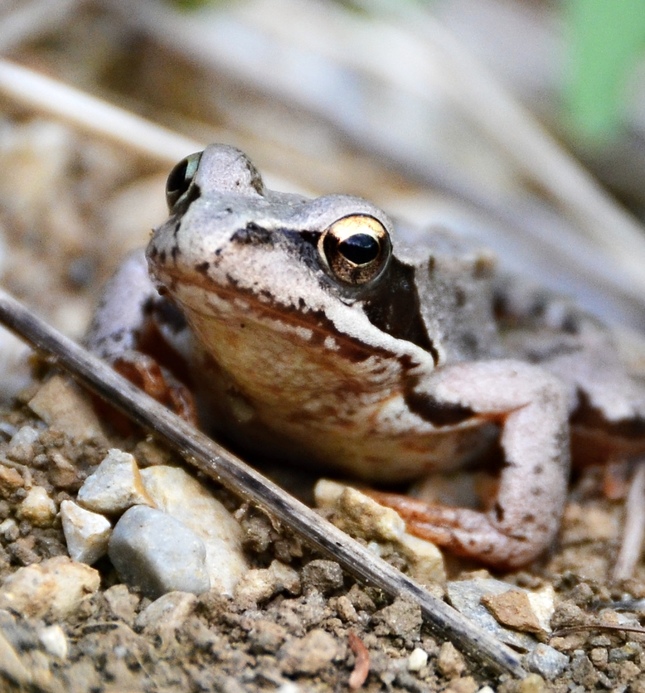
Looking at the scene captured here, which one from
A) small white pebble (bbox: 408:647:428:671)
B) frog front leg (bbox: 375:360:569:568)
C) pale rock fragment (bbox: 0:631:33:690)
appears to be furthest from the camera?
frog front leg (bbox: 375:360:569:568)

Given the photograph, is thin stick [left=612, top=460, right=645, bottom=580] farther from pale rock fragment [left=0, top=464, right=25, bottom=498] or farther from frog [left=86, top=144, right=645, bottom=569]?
pale rock fragment [left=0, top=464, right=25, bottom=498]

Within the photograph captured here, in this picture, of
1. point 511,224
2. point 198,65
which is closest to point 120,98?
point 198,65

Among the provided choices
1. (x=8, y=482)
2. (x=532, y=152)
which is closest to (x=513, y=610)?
(x=8, y=482)

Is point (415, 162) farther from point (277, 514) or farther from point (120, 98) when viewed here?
point (277, 514)

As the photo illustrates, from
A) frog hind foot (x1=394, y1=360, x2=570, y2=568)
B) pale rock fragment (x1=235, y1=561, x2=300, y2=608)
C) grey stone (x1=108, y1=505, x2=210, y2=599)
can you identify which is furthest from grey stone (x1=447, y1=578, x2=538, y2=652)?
grey stone (x1=108, y1=505, x2=210, y2=599)

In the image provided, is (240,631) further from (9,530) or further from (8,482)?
(8,482)

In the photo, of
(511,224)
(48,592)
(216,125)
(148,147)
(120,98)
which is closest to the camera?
(48,592)

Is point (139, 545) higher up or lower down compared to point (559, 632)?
lower down
